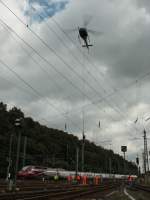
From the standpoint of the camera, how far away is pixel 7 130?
135375 millimetres

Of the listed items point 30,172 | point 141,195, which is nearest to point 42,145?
point 30,172

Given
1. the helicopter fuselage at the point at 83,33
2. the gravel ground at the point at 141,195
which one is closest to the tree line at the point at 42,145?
the gravel ground at the point at 141,195

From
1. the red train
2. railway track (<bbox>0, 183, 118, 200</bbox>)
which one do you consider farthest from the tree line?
railway track (<bbox>0, 183, 118, 200</bbox>)

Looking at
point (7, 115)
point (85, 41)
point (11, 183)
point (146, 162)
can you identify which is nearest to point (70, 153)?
point (7, 115)

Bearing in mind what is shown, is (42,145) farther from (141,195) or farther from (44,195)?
(44,195)

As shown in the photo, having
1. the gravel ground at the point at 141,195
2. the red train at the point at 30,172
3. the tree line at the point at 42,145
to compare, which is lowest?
the gravel ground at the point at 141,195

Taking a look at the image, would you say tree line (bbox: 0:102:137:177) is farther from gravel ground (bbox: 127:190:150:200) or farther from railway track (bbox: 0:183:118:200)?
railway track (bbox: 0:183:118:200)

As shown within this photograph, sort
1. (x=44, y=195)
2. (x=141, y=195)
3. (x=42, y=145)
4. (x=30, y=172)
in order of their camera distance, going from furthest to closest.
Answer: (x=42, y=145)
(x=30, y=172)
(x=141, y=195)
(x=44, y=195)

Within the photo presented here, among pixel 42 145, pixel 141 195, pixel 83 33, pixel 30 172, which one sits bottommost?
pixel 141 195

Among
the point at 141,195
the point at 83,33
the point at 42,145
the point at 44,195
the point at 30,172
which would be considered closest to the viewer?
the point at 83,33

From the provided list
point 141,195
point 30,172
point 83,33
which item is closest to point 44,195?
point 141,195

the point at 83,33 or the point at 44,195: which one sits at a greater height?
the point at 83,33

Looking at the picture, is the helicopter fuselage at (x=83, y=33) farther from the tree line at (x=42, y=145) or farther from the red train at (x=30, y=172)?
the tree line at (x=42, y=145)

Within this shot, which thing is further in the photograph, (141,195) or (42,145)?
(42,145)
